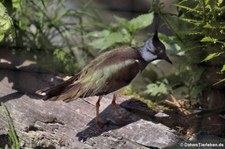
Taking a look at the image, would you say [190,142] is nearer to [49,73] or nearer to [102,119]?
[102,119]

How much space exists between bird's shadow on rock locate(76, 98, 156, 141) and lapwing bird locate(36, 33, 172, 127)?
0.16ft

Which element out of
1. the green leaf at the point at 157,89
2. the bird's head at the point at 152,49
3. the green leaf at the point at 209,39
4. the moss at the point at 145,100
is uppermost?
the green leaf at the point at 209,39

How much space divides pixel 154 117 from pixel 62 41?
3.72ft

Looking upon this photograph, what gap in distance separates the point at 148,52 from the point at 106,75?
0.27 m

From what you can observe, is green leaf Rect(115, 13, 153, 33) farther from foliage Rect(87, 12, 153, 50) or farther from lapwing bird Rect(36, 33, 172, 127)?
lapwing bird Rect(36, 33, 172, 127)

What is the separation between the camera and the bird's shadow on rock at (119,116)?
2990mm

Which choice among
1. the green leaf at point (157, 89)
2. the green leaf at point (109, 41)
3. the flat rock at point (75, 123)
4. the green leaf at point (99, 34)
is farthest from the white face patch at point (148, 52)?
the green leaf at point (99, 34)

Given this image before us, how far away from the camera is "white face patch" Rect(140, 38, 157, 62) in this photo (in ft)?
10.2

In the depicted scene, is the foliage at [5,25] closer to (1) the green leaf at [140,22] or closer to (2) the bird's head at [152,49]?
(2) the bird's head at [152,49]

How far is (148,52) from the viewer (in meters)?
3.11

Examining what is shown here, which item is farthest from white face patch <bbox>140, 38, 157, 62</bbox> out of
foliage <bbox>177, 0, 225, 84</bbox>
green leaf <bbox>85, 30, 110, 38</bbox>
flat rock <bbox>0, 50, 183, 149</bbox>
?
green leaf <bbox>85, 30, 110, 38</bbox>

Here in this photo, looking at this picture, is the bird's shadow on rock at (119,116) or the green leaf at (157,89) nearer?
the bird's shadow on rock at (119,116)

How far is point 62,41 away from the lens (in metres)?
4.03

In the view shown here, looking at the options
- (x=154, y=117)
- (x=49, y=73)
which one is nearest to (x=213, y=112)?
(x=154, y=117)
